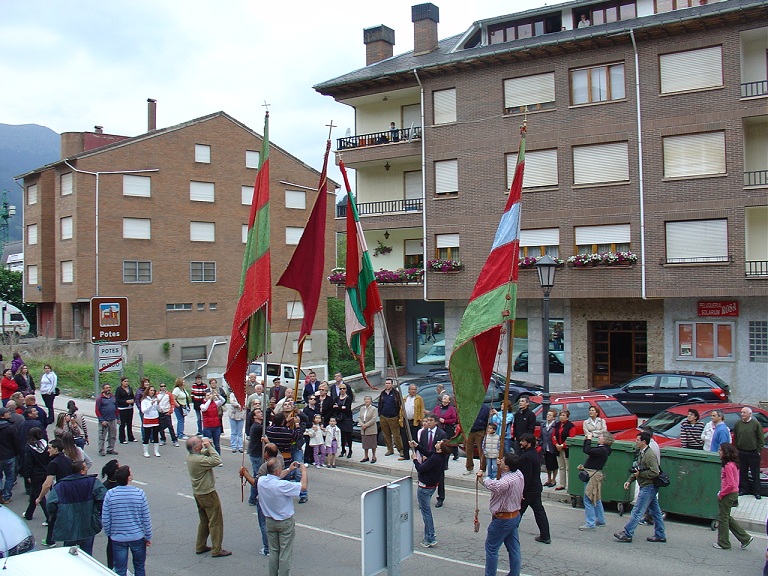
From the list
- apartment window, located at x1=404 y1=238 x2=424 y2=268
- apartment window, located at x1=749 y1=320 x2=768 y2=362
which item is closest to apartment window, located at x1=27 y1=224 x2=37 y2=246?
apartment window, located at x1=404 y1=238 x2=424 y2=268

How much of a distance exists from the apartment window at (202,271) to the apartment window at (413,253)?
51.1 ft

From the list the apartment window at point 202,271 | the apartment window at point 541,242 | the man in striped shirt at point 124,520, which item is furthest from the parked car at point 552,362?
the apartment window at point 202,271

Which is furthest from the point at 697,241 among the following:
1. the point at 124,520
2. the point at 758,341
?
the point at 124,520

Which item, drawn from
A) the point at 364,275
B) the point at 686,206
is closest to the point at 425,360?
the point at 686,206

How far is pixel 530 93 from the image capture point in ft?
88.4

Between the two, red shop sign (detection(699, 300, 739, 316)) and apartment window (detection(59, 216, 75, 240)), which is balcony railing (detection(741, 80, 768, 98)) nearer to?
red shop sign (detection(699, 300, 739, 316))

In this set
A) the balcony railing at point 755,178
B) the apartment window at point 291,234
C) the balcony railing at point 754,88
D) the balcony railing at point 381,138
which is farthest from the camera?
the apartment window at point 291,234

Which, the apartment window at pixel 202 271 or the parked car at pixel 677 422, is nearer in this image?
the parked car at pixel 677 422

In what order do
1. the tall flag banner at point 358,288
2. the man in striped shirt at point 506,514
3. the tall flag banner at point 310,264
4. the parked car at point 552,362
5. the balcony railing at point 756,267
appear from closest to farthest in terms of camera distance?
the man in striped shirt at point 506,514 < the tall flag banner at point 310,264 < the tall flag banner at point 358,288 < the balcony railing at point 756,267 < the parked car at point 552,362

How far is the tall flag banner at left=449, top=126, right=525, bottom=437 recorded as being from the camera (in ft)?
28.1

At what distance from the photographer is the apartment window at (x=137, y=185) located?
1545 inches

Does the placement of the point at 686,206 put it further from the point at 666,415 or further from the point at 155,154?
the point at 155,154

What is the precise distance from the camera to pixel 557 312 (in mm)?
27250

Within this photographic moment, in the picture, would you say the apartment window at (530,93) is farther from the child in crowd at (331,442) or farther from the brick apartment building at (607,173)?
the child in crowd at (331,442)
